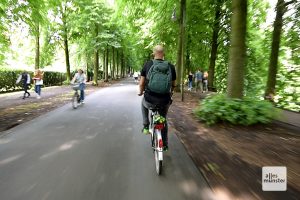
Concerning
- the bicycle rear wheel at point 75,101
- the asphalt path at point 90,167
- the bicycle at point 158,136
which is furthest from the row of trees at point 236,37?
the bicycle rear wheel at point 75,101

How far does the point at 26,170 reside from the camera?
5.67m

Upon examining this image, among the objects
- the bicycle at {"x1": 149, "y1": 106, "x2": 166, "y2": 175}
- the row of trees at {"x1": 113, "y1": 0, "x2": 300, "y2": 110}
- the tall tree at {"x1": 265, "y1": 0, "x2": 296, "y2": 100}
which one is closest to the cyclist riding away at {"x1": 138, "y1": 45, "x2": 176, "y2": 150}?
the bicycle at {"x1": 149, "y1": 106, "x2": 166, "y2": 175}

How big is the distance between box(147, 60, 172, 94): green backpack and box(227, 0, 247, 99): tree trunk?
5.22 meters

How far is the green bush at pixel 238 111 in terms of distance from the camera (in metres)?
9.68

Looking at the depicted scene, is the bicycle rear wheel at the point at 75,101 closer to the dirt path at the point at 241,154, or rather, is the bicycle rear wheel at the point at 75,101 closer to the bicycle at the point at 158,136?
the dirt path at the point at 241,154

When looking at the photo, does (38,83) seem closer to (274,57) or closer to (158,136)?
(274,57)

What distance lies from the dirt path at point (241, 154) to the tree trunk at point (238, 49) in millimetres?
1628

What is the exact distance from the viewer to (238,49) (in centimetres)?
1052

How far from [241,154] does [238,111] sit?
328cm

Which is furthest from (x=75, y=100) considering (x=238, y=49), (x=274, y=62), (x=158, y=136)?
(x=158, y=136)

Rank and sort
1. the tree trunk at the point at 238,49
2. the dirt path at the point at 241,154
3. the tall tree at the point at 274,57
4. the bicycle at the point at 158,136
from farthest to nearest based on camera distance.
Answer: the tall tree at the point at 274,57 < the tree trunk at the point at 238,49 < the bicycle at the point at 158,136 < the dirt path at the point at 241,154

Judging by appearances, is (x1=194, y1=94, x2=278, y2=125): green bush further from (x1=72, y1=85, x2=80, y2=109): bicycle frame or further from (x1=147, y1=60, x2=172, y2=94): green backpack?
(x1=72, y1=85, x2=80, y2=109): bicycle frame

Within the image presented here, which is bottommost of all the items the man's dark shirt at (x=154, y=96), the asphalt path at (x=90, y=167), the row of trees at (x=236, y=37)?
the asphalt path at (x=90, y=167)

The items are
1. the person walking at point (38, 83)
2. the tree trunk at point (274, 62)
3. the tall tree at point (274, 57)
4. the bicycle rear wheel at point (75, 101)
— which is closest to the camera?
the tall tree at point (274, 57)
